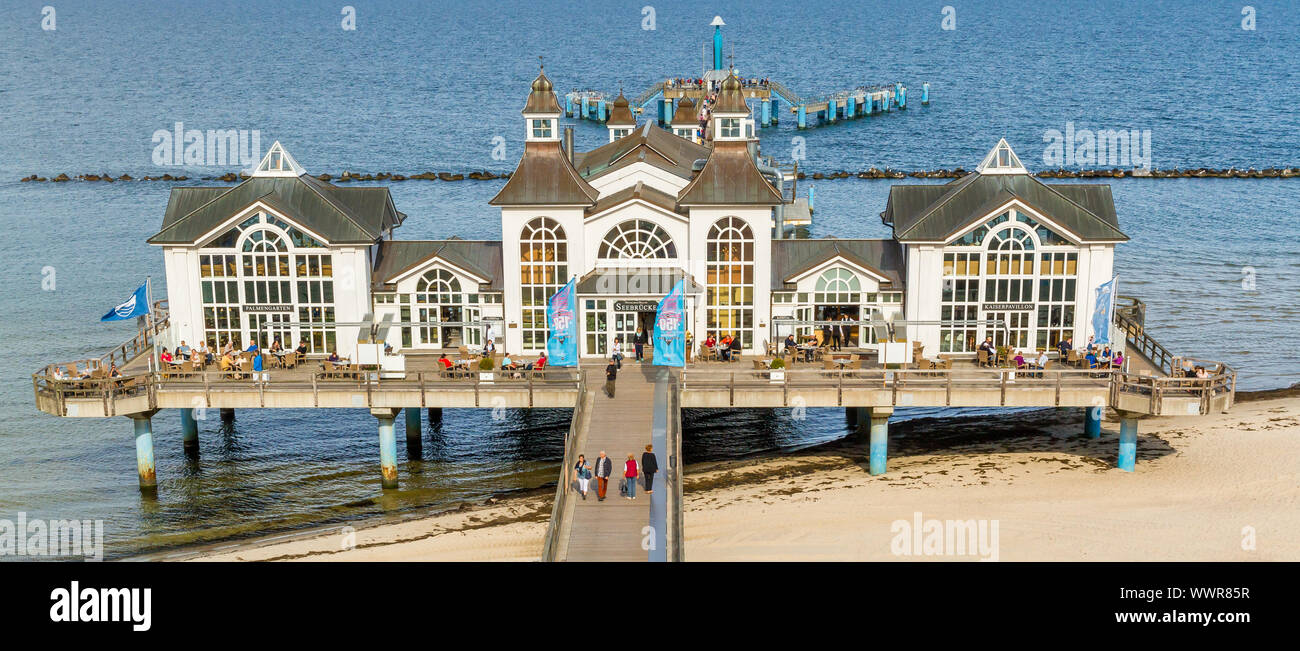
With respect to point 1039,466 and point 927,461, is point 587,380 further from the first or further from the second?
point 1039,466

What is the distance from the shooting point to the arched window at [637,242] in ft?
155

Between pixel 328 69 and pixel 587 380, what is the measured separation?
539 feet

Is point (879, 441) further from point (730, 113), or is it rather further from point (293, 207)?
point (293, 207)

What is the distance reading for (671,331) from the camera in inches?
1702

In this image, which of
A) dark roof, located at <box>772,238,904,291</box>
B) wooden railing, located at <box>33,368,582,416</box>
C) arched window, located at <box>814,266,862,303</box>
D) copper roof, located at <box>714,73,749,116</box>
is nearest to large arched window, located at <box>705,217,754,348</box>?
dark roof, located at <box>772,238,904,291</box>

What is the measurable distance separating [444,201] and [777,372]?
65.2 m

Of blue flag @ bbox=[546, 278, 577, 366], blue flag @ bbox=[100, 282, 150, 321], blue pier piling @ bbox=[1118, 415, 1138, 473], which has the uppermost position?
blue flag @ bbox=[100, 282, 150, 321]

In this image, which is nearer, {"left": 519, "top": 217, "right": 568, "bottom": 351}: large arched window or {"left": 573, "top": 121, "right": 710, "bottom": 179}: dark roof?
{"left": 519, "top": 217, "right": 568, "bottom": 351}: large arched window

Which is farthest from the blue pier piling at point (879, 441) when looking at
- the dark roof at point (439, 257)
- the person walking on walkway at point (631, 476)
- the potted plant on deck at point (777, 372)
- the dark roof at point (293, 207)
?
the dark roof at point (293, 207)

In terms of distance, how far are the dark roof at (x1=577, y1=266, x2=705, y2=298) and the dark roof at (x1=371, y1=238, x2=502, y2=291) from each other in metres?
3.55

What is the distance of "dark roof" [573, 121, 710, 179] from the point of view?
166 ft

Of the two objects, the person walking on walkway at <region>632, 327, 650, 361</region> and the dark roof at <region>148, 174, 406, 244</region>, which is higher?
the dark roof at <region>148, 174, 406, 244</region>

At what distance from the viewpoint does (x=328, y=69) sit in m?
198

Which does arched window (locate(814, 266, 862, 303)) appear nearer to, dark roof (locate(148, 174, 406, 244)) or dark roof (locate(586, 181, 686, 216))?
dark roof (locate(586, 181, 686, 216))
